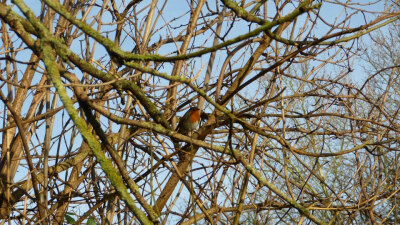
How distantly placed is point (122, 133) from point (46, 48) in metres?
1.15

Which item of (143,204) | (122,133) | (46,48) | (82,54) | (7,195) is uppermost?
(82,54)

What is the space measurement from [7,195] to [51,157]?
56cm

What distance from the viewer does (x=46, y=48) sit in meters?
1.39

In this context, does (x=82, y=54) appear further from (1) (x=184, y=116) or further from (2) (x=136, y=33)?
(1) (x=184, y=116)

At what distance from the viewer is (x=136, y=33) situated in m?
2.70

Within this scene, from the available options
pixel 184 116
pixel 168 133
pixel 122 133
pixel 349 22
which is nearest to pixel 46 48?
pixel 168 133

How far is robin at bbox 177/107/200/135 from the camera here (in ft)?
8.93

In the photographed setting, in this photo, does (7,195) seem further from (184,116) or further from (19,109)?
(184,116)

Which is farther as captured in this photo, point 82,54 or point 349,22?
point 349,22

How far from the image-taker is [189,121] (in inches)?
114

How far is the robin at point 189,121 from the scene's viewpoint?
2723 millimetres

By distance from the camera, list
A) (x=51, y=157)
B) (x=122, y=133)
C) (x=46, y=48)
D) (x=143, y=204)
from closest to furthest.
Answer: (x=46, y=48)
(x=143, y=204)
(x=122, y=133)
(x=51, y=157)

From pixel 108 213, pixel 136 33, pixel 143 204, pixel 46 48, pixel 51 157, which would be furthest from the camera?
pixel 51 157

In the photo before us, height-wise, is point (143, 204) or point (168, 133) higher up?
point (168, 133)
